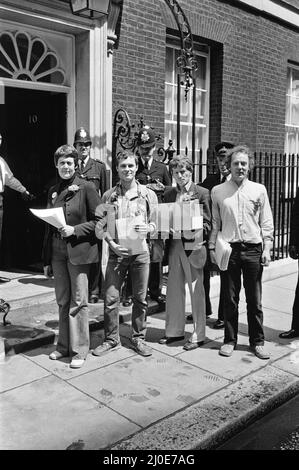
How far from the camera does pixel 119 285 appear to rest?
181 inches

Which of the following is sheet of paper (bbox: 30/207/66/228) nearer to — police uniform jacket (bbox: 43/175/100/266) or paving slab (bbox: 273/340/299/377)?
police uniform jacket (bbox: 43/175/100/266)

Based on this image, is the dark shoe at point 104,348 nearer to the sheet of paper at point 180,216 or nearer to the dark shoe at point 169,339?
the dark shoe at point 169,339

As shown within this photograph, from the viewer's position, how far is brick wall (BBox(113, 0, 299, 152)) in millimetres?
7219

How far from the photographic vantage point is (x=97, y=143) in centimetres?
671

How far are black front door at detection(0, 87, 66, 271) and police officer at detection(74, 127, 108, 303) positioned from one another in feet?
4.15

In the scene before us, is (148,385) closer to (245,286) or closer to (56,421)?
(56,421)

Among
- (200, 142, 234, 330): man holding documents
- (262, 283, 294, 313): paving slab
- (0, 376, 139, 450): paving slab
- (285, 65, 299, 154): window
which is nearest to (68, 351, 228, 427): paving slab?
(0, 376, 139, 450): paving slab

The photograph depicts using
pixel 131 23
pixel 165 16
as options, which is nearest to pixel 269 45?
pixel 165 16

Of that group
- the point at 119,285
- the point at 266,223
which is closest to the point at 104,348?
the point at 119,285

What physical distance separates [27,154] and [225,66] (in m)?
4.00

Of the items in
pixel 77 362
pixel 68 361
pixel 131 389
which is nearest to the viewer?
pixel 131 389

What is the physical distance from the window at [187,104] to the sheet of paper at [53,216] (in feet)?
13.6

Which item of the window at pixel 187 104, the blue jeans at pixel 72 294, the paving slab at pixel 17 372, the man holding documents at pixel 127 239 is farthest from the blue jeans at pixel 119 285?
the window at pixel 187 104
